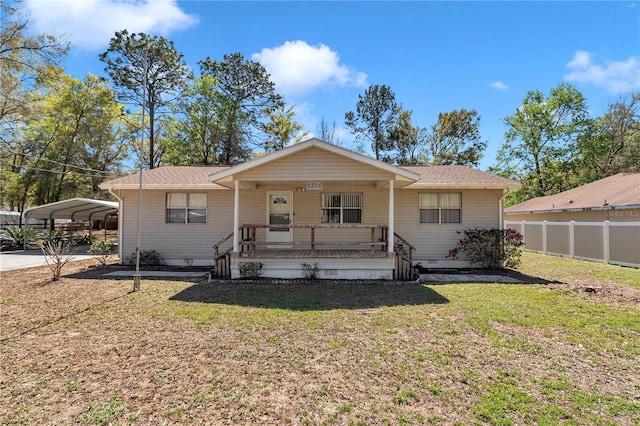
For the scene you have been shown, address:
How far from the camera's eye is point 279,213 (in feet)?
36.4

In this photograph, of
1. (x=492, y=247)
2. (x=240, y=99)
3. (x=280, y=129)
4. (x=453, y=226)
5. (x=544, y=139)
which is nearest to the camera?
(x=492, y=247)

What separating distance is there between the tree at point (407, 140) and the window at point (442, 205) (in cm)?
1862

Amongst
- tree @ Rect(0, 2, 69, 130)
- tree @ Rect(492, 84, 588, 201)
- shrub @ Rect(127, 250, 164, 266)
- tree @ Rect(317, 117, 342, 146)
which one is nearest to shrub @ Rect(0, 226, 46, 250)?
tree @ Rect(0, 2, 69, 130)

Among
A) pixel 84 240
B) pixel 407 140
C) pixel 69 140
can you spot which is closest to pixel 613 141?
pixel 407 140

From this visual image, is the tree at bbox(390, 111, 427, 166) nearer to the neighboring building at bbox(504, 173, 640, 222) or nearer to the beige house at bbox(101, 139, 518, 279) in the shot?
the neighboring building at bbox(504, 173, 640, 222)

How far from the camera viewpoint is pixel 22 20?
15.6m

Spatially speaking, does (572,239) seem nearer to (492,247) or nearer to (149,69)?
(492,247)

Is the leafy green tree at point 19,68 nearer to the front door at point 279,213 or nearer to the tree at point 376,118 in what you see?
the front door at point 279,213

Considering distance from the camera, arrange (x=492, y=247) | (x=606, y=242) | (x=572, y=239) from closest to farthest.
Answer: (x=492, y=247) → (x=606, y=242) → (x=572, y=239)

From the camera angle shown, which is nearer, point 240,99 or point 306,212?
point 306,212

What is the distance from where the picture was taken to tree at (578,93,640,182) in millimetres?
24812

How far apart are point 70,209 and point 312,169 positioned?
15818 millimetres

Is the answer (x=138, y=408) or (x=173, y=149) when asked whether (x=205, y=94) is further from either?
(x=138, y=408)

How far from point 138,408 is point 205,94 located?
89.7 ft
